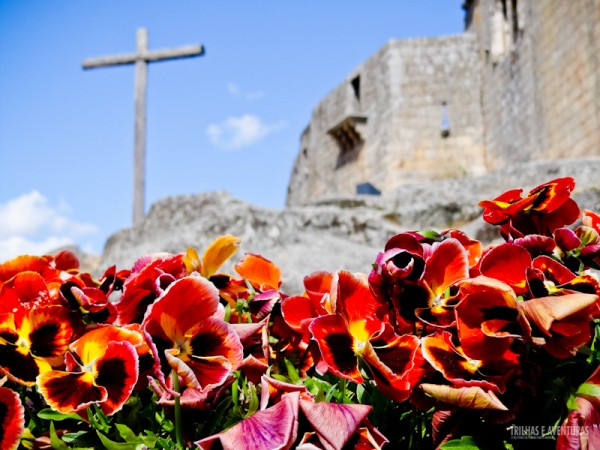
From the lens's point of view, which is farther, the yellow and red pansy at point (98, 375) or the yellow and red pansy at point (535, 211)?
the yellow and red pansy at point (535, 211)

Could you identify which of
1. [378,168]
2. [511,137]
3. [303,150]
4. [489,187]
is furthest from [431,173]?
[489,187]

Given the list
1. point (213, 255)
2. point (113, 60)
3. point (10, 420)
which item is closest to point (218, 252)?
point (213, 255)

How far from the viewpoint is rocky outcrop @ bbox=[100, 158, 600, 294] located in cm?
262

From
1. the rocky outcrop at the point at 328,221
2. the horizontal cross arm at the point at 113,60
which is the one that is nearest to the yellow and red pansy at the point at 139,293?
the rocky outcrop at the point at 328,221

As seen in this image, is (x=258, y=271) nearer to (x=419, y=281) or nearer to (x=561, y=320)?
(x=419, y=281)

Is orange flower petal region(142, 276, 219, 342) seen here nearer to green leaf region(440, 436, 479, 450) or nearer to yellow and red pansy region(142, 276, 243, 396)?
yellow and red pansy region(142, 276, 243, 396)

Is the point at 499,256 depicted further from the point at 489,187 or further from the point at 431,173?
the point at 431,173

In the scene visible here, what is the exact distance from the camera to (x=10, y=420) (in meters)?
0.82

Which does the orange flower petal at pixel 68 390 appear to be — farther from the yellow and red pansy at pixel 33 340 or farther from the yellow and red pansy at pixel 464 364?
the yellow and red pansy at pixel 464 364

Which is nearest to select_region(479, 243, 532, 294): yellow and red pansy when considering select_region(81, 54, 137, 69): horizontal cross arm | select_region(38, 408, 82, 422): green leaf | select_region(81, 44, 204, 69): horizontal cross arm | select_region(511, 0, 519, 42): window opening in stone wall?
select_region(38, 408, 82, 422): green leaf

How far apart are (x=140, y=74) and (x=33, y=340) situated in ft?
Result: 25.5

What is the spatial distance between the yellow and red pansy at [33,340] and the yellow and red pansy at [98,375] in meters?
0.05

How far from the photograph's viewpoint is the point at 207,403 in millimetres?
799

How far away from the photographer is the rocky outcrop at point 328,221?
2.62 meters
